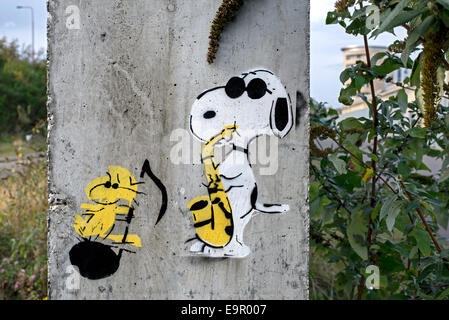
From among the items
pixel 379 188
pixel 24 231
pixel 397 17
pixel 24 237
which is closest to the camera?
pixel 397 17

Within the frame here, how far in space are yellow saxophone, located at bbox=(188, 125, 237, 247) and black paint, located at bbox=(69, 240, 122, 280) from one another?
31 cm

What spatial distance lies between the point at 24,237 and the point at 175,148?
243 centimetres

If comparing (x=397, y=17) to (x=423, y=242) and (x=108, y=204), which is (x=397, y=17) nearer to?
(x=423, y=242)

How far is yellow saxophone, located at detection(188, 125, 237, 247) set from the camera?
148cm

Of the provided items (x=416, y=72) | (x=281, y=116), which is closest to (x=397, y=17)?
(x=416, y=72)

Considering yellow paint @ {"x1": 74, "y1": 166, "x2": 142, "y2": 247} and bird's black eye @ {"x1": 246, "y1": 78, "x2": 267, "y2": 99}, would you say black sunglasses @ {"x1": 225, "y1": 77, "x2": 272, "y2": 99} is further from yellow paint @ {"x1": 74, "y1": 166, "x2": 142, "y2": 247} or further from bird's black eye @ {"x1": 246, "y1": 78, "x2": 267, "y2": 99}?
yellow paint @ {"x1": 74, "y1": 166, "x2": 142, "y2": 247}

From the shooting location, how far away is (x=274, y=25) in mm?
1484

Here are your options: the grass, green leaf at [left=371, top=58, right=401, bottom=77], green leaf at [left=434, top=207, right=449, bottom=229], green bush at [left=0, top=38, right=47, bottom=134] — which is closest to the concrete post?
green leaf at [left=371, top=58, right=401, bottom=77]

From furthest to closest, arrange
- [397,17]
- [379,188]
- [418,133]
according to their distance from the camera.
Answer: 1. [379,188]
2. [418,133]
3. [397,17]

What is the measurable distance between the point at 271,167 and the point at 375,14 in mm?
607

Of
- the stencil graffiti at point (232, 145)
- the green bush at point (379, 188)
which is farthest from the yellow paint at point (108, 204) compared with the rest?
the green bush at point (379, 188)

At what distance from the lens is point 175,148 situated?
4.85 ft

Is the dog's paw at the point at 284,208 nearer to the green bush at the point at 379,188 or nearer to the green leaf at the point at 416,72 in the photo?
the green bush at the point at 379,188

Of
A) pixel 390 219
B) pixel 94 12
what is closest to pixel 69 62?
pixel 94 12
